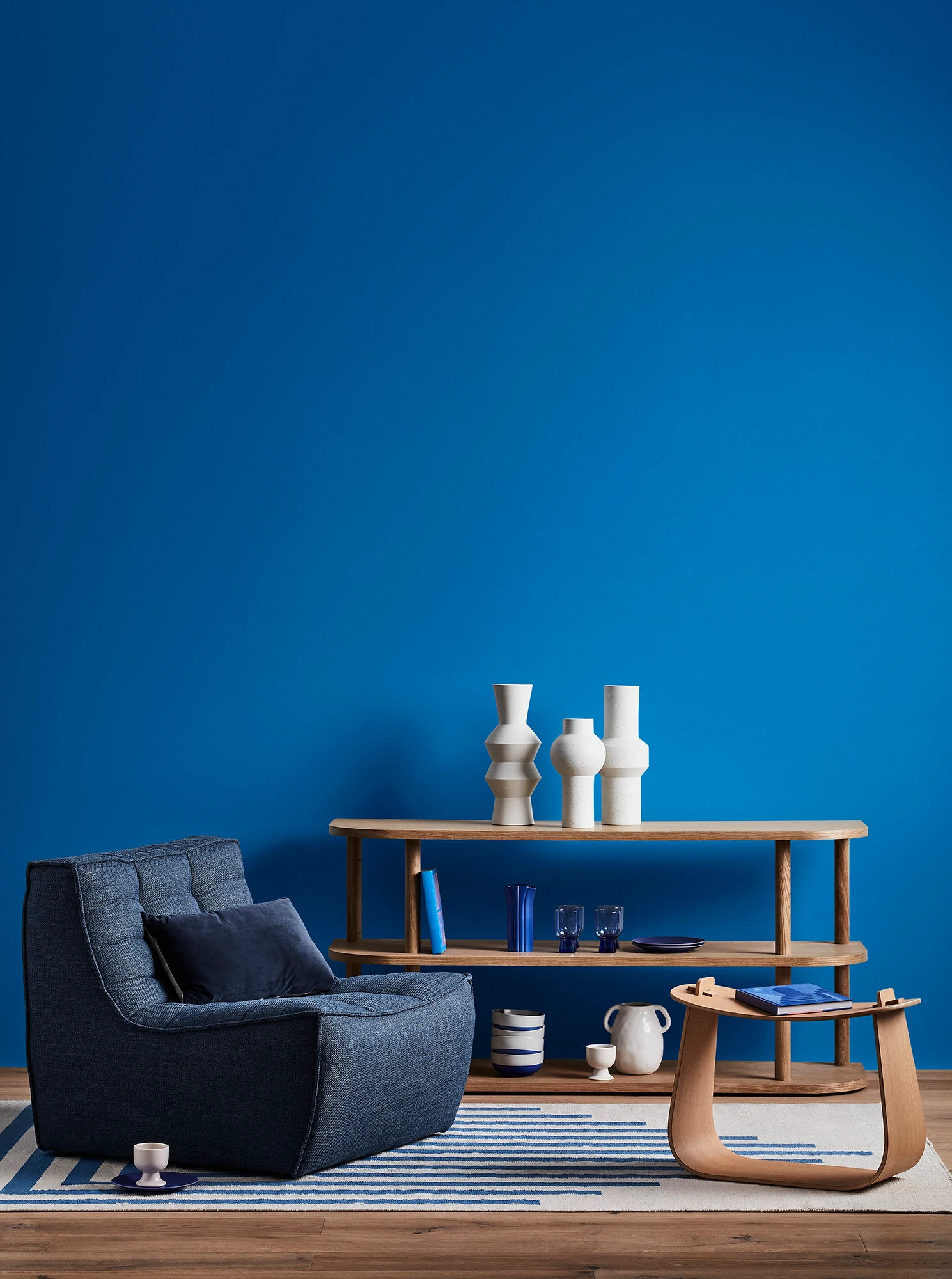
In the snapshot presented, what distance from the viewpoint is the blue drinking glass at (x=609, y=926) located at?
146 inches

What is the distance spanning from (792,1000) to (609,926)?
35.7 inches

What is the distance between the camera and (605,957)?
3662 millimetres

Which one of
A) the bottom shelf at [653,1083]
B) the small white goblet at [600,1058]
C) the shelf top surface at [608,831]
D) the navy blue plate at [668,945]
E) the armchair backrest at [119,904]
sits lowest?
the bottom shelf at [653,1083]

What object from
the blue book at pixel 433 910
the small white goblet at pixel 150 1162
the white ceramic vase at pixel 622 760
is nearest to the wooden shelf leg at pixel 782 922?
the white ceramic vase at pixel 622 760

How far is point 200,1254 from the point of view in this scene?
246cm

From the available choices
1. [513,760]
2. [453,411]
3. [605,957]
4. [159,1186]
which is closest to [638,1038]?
[605,957]

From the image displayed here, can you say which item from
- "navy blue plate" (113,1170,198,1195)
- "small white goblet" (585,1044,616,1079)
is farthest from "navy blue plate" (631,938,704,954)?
"navy blue plate" (113,1170,198,1195)

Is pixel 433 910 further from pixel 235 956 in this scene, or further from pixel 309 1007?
pixel 309 1007

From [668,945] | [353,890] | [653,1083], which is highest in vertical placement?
[353,890]

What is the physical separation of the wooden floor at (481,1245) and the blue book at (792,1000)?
394 mm

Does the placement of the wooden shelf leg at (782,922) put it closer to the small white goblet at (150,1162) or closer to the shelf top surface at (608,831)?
the shelf top surface at (608,831)

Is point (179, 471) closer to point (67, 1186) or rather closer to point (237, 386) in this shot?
point (237, 386)

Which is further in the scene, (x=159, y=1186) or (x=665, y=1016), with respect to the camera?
(x=665, y=1016)

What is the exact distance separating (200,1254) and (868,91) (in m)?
3.63
